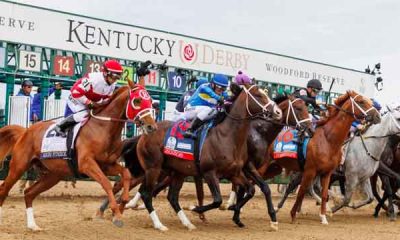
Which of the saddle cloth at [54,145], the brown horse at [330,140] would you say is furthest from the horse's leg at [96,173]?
the brown horse at [330,140]

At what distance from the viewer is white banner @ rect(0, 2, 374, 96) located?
1942cm

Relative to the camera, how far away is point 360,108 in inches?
440

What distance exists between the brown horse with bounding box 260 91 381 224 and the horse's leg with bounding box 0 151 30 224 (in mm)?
4738

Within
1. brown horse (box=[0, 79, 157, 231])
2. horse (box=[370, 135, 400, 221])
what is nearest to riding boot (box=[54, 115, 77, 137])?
brown horse (box=[0, 79, 157, 231])

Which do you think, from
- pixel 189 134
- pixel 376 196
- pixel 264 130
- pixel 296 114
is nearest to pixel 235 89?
pixel 189 134

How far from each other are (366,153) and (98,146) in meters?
5.84

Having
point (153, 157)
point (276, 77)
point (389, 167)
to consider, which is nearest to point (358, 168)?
point (389, 167)

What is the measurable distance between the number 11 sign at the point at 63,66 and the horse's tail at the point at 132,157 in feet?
30.9

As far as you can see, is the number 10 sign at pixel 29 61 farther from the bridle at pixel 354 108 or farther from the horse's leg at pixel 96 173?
the horse's leg at pixel 96 173

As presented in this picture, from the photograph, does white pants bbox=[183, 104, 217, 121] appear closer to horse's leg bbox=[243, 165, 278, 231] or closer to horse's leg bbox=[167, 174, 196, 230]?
horse's leg bbox=[167, 174, 196, 230]

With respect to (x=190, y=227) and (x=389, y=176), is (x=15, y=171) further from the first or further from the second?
(x=389, y=176)

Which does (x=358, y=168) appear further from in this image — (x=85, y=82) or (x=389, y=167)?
(x=85, y=82)

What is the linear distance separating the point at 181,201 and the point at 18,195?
3.65 m

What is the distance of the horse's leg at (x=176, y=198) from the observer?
9.79 meters
